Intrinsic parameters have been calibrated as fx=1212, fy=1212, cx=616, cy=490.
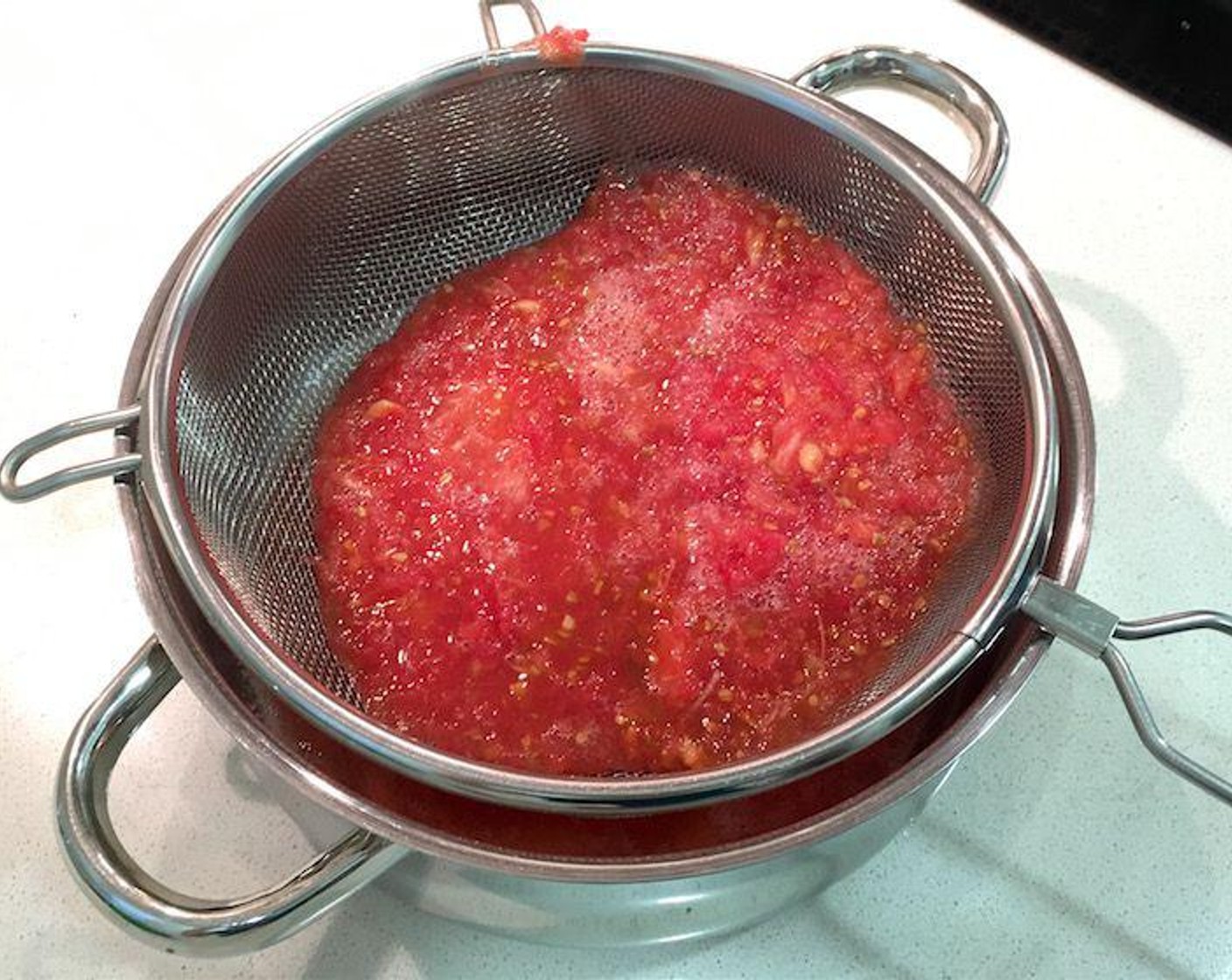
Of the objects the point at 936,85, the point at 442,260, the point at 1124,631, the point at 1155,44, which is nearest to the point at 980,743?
the point at 1124,631

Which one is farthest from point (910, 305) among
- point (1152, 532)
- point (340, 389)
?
point (340, 389)

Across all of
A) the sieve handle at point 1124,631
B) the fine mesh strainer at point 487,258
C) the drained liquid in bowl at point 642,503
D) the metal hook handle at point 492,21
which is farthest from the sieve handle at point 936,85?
the sieve handle at point 1124,631

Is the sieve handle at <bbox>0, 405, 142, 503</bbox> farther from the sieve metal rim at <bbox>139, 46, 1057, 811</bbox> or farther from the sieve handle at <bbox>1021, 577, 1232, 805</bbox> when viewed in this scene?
the sieve handle at <bbox>1021, 577, 1232, 805</bbox>

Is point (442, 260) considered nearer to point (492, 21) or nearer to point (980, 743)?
point (492, 21)

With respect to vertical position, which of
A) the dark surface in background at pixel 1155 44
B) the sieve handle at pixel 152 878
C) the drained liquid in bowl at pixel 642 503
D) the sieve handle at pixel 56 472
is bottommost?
the sieve handle at pixel 152 878

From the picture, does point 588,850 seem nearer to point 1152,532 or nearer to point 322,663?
point 322,663

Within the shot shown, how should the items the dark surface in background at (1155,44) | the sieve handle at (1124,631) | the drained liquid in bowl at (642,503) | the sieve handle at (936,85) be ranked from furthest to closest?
1. the dark surface in background at (1155,44)
2. the sieve handle at (936,85)
3. the drained liquid in bowl at (642,503)
4. the sieve handle at (1124,631)

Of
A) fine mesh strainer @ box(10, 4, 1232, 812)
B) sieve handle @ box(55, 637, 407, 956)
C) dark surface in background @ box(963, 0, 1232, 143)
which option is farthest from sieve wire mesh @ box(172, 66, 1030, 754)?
dark surface in background @ box(963, 0, 1232, 143)

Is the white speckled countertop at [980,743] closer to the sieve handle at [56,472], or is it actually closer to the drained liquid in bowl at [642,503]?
the drained liquid in bowl at [642,503]
